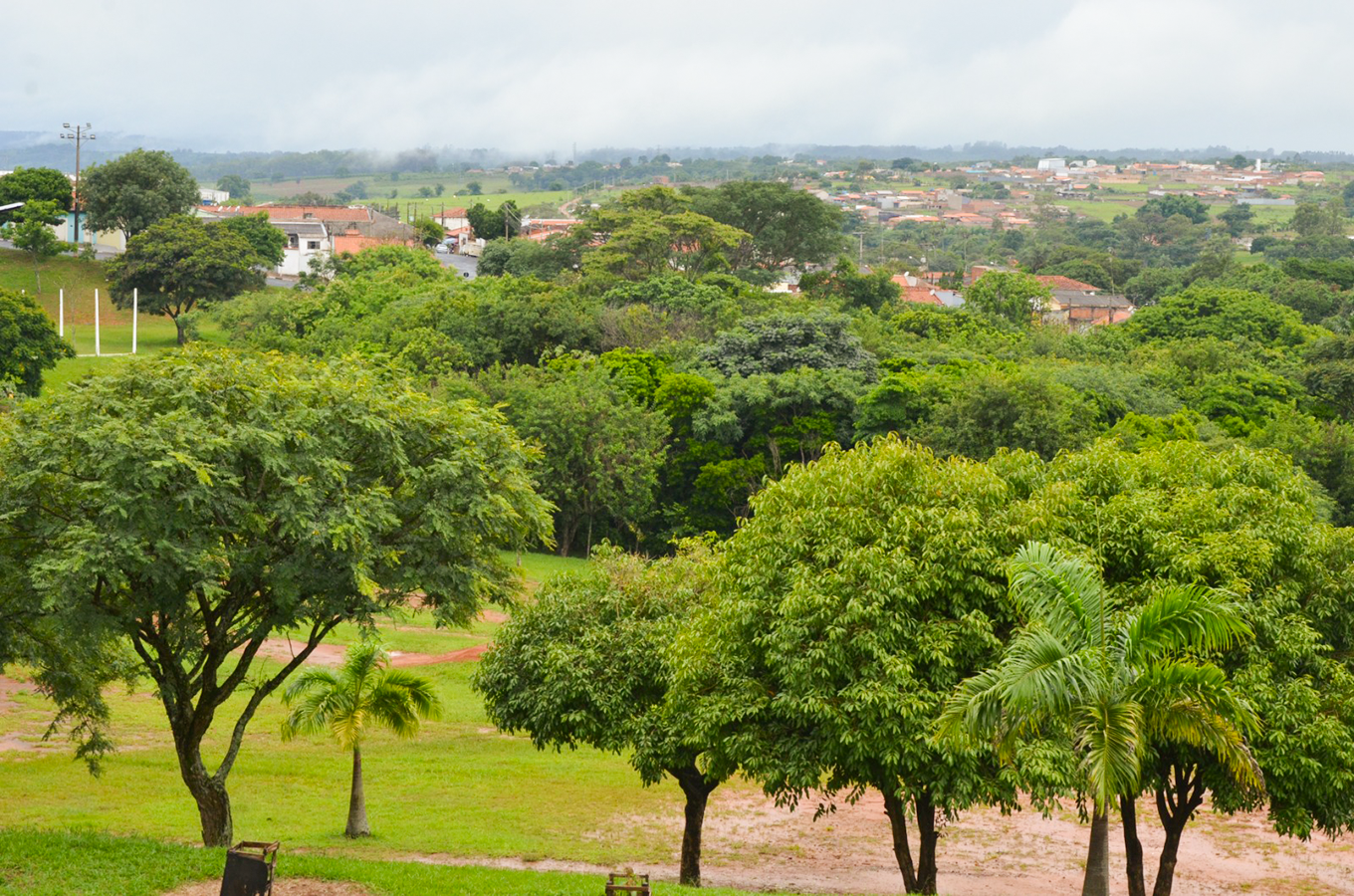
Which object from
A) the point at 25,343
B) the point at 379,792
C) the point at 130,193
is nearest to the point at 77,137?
the point at 130,193

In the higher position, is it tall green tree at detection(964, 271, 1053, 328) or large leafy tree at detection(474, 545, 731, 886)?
tall green tree at detection(964, 271, 1053, 328)

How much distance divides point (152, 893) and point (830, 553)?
807 centimetres

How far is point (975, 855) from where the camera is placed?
20.7 meters

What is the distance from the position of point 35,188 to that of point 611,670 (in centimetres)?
6802

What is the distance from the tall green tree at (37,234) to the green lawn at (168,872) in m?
58.5

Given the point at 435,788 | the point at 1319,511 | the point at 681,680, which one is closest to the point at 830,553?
the point at 681,680

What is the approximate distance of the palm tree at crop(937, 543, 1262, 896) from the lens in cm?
1148

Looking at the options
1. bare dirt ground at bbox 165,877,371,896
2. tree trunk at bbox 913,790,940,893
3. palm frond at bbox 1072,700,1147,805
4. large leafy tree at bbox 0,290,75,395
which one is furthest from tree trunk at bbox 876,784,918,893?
large leafy tree at bbox 0,290,75,395

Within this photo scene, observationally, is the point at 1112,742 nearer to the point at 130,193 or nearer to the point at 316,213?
the point at 130,193

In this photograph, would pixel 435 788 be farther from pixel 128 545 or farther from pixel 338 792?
pixel 128 545

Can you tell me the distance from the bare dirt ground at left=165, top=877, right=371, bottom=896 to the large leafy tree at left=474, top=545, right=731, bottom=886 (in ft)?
13.5

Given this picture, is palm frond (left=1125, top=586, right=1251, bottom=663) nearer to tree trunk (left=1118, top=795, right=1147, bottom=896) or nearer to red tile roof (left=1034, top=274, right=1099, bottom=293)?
tree trunk (left=1118, top=795, right=1147, bottom=896)

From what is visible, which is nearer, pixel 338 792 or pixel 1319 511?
pixel 338 792

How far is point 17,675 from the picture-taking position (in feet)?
89.4
